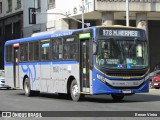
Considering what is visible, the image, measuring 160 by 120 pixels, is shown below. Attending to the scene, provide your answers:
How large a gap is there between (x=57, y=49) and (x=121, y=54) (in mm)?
3897

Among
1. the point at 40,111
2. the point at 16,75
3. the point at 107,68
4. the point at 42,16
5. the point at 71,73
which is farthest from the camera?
the point at 42,16

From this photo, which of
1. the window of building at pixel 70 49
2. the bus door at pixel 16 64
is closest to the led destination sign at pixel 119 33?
the window of building at pixel 70 49

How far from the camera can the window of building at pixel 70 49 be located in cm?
2017

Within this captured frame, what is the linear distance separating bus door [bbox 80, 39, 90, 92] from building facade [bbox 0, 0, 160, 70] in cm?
2359

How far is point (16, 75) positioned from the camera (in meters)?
26.7

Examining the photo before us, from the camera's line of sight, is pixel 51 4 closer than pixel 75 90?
No

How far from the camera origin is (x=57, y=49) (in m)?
21.6

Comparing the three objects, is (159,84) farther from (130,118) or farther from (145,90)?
(130,118)

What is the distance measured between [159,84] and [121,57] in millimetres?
16588

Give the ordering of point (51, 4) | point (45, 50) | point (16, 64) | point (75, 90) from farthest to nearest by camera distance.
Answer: point (51, 4)
point (16, 64)
point (45, 50)
point (75, 90)

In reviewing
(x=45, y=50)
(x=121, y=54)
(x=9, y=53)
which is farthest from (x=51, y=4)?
(x=121, y=54)

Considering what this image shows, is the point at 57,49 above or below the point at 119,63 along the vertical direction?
above

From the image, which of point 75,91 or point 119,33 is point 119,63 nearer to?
point 119,33

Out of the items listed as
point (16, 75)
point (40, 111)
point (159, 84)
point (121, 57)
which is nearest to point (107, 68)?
point (121, 57)
